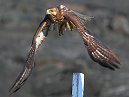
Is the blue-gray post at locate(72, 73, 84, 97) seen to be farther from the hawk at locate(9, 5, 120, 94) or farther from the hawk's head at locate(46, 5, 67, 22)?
the hawk's head at locate(46, 5, 67, 22)

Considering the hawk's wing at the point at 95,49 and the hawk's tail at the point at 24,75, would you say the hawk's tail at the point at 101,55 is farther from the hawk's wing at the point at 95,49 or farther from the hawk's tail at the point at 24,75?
the hawk's tail at the point at 24,75

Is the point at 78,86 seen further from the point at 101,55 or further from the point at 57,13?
the point at 57,13

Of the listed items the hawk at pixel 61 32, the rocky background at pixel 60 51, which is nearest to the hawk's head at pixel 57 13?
the hawk at pixel 61 32

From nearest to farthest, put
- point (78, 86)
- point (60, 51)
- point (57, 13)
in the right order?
point (57, 13) → point (78, 86) → point (60, 51)

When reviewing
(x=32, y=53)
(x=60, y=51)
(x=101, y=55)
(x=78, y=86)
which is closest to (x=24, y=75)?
(x=32, y=53)

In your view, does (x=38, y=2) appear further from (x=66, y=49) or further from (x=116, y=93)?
(x=116, y=93)

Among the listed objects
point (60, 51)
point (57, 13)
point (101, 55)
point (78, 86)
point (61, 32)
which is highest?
point (60, 51)
